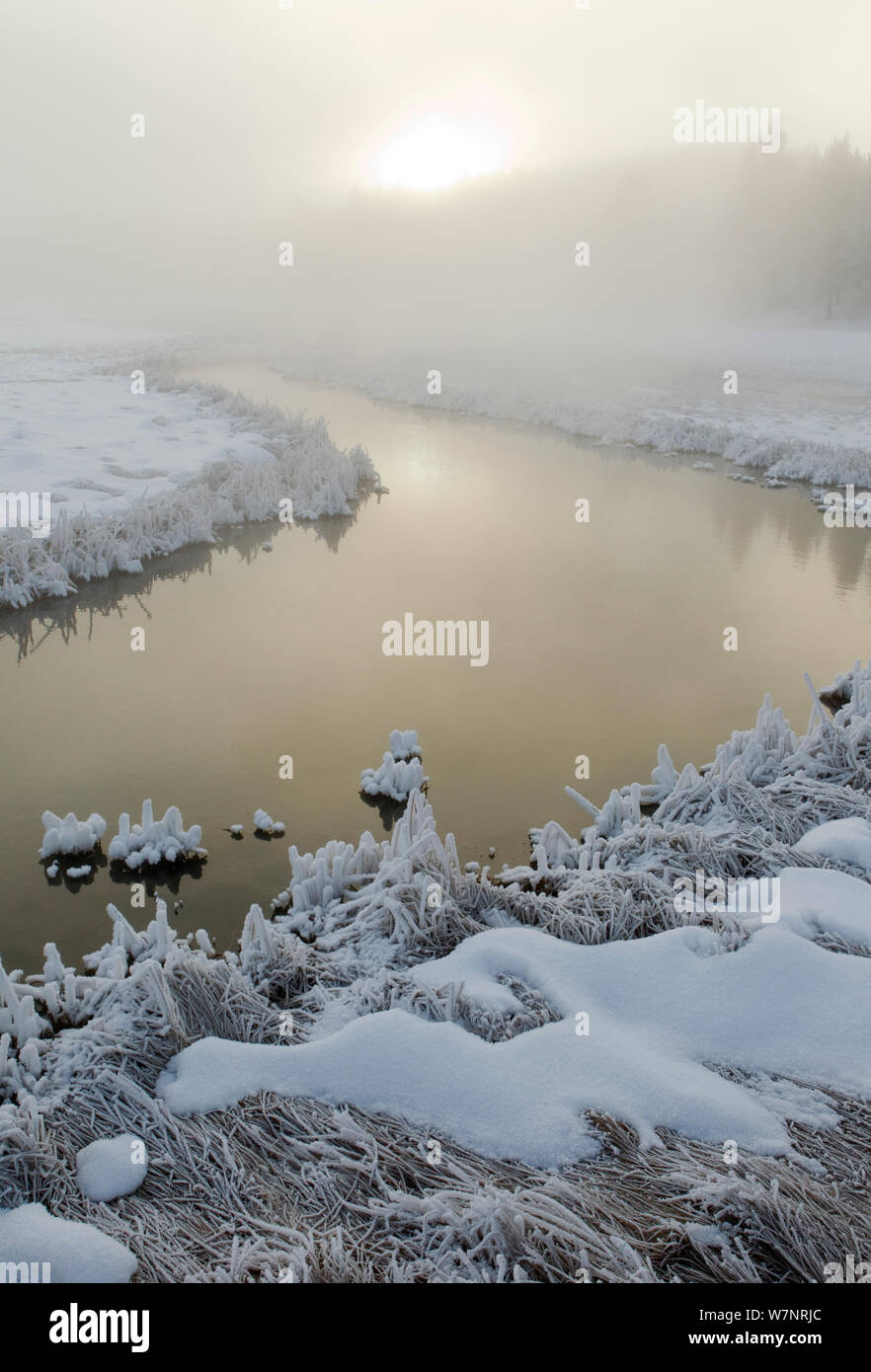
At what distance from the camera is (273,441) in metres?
19.2

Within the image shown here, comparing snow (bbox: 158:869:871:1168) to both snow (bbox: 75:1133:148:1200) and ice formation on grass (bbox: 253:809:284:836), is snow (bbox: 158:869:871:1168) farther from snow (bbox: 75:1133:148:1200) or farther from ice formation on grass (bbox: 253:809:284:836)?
ice formation on grass (bbox: 253:809:284:836)

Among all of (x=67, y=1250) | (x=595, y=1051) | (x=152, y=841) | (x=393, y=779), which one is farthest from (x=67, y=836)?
(x=595, y=1051)

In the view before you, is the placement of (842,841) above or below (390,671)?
Answer: below

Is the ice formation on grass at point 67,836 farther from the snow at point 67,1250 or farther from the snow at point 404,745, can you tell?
the snow at point 67,1250

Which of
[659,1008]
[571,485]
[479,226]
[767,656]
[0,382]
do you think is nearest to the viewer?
[659,1008]

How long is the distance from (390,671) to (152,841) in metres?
3.88

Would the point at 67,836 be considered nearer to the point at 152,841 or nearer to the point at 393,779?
the point at 152,841

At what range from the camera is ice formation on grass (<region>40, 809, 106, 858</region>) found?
615 cm

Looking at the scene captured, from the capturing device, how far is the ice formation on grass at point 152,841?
244 inches

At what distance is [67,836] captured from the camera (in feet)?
20.2
